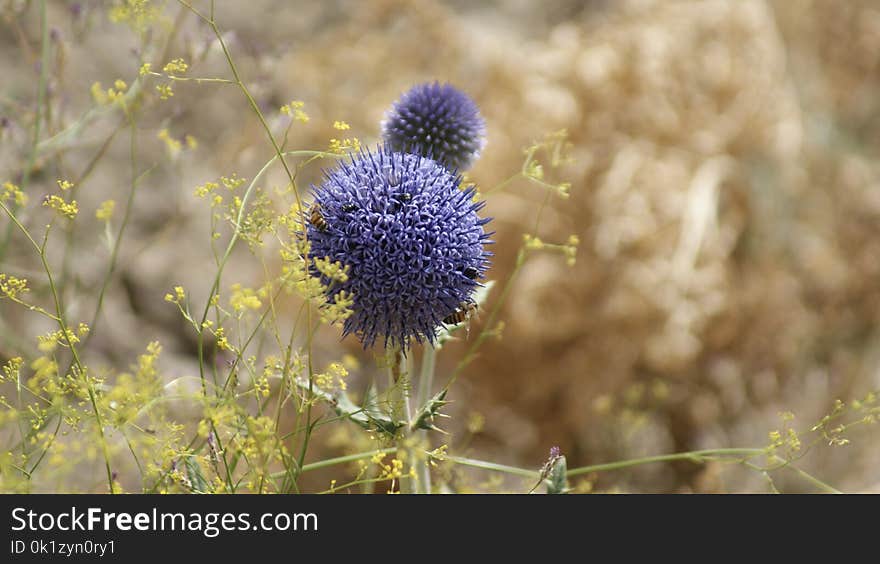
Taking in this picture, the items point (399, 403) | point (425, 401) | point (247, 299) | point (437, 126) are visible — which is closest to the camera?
point (247, 299)

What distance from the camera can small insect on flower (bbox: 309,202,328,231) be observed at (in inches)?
32.7

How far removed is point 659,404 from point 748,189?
772 mm

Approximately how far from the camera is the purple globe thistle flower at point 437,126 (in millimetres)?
1144

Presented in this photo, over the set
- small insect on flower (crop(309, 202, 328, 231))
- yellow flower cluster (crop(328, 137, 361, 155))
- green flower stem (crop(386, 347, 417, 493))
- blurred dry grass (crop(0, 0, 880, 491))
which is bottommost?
green flower stem (crop(386, 347, 417, 493))

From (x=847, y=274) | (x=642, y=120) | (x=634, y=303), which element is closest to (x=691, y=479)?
(x=634, y=303)

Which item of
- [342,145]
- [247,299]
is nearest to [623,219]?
[342,145]

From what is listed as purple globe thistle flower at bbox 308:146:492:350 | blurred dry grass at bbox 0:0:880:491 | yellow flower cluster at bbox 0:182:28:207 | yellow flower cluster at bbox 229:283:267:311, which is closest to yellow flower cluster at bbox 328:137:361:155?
purple globe thistle flower at bbox 308:146:492:350

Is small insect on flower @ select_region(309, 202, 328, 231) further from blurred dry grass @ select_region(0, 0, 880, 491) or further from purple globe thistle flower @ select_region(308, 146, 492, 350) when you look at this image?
blurred dry grass @ select_region(0, 0, 880, 491)

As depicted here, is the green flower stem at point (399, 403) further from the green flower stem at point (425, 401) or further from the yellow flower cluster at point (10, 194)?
the yellow flower cluster at point (10, 194)

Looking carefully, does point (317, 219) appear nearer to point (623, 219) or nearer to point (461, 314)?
point (461, 314)

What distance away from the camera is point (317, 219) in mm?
831

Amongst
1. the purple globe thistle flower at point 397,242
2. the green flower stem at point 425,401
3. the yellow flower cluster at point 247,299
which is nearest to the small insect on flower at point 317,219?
the purple globe thistle flower at point 397,242

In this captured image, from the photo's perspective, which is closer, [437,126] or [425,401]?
[425,401]

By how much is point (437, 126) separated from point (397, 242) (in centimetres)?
39
